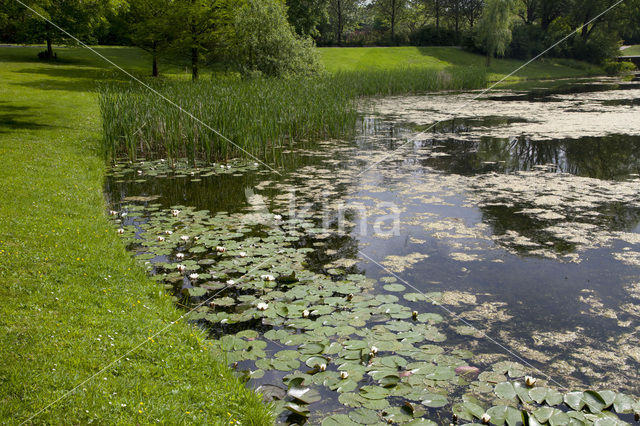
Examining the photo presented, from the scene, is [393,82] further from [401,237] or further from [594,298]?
Result: [594,298]

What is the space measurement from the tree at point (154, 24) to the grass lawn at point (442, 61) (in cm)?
1432

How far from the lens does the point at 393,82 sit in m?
22.5

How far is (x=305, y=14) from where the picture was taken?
1501 inches

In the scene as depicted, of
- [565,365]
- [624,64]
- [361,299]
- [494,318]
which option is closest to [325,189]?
[361,299]

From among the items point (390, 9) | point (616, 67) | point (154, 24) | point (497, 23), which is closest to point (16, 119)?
point (154, 24)

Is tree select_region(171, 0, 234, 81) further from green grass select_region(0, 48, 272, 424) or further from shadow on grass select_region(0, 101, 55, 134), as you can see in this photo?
green grass select_region(0, 48, 272, 424)

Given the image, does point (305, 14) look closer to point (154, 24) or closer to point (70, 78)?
point (154, 24)

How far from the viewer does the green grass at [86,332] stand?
269 cm

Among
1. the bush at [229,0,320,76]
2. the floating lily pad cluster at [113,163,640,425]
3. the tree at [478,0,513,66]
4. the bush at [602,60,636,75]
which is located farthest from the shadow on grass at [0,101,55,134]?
the bush at [602,60,636,75]

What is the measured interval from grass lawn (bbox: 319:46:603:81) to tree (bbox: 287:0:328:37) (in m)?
2.14

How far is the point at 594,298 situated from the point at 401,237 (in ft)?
6.91

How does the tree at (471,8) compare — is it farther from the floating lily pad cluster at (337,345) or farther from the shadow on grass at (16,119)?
the floating lily pad cluster at (337,345)

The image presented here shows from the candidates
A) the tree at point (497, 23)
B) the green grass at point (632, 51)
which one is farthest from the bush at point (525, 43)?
the green grass at point (632, 51)

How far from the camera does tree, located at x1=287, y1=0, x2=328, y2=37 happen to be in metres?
37.3
